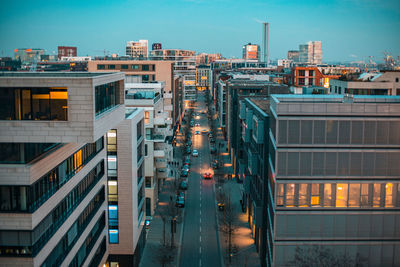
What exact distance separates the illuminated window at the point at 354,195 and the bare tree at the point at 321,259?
433 cm

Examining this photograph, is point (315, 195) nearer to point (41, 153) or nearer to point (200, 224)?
point (41, 153)

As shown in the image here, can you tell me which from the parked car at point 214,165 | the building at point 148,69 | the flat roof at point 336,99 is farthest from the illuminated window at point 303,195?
the building at point 148,69

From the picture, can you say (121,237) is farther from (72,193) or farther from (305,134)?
(305,134)

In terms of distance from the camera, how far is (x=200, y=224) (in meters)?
63.3

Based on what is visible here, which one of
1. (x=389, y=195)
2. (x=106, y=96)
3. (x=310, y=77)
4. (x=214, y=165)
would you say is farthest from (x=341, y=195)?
(x=310, y=77)

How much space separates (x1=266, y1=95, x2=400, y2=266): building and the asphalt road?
49.1 feet

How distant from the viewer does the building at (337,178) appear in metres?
37.4

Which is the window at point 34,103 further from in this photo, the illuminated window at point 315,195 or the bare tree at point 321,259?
the bare tree at point 321,259

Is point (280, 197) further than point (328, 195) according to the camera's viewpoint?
Yes

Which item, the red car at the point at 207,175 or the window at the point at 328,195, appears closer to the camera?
the window at the point at 328,195

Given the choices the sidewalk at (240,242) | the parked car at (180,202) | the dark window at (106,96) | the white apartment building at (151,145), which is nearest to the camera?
the dark window at (106,96)

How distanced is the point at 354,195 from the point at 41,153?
25.3 meters

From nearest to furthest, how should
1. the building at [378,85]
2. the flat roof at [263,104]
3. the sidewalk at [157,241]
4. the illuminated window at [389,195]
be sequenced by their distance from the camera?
the illuminated window at [389,195] → the sidewalk at [157,241] → the flat roof at [263,104] → the building at [378,85]

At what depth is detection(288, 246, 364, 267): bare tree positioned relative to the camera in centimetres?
3738
